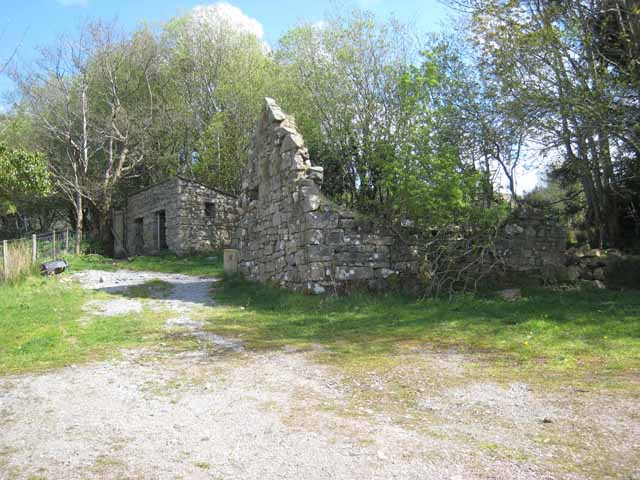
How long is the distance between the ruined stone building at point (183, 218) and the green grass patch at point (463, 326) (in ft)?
34.2

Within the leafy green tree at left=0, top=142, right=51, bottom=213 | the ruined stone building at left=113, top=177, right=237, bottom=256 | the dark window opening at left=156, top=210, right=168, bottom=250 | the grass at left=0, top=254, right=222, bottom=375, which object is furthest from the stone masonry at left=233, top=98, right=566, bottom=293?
the dark window opening at left=156, top=210, right=168, bottom=250

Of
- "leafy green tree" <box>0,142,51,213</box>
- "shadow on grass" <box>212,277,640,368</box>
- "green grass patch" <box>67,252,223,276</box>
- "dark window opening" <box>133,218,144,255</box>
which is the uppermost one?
"leafy green tree" <box>0,142,51,213</box>

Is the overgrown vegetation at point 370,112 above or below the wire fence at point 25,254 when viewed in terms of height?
above

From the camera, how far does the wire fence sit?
14.0 meters

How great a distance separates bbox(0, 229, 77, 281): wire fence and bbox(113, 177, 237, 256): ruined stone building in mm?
4235

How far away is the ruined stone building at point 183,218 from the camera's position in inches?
859

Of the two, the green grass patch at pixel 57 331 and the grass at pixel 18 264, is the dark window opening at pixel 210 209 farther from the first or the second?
the green grass patch at pixel 57 331

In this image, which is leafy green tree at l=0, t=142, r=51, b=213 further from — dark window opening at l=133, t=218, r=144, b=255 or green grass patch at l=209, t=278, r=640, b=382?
green grass patch at l=209, t=278, r=640, b=382

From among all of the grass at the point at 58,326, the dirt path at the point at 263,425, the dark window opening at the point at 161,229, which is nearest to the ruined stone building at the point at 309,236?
the grass at the point at 58,326

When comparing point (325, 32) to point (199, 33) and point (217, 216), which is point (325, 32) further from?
point (199, 33)

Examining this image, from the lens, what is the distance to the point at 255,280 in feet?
45.8

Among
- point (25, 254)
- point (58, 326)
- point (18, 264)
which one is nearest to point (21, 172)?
point (25, 254)

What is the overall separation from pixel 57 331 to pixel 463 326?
618 centimetres

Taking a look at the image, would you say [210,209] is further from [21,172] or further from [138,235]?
[21,172]
